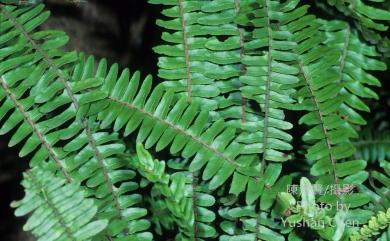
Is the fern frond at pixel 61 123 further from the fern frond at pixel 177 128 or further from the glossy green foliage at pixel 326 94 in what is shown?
the glossy green foliage at pixel 326 94

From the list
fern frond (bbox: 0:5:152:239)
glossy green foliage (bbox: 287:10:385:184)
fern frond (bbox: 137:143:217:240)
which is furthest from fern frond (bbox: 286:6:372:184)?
fern frond (bbox: 0:5:152:239)

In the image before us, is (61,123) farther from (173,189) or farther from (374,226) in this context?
(374,226)

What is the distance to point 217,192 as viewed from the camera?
1.19 meters

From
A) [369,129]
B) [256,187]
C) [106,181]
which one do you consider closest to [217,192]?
[256,187]

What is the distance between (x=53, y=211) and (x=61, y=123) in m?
0.27

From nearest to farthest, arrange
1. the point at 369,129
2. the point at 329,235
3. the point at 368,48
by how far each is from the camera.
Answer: the point at 329,235, the point at 368,48, the point at 369,129

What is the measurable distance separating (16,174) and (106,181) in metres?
1.10

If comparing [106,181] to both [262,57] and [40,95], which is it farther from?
[262,57]

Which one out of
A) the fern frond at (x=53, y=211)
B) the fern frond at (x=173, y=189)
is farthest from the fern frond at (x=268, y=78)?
the fern frond at (x=53, y=211)

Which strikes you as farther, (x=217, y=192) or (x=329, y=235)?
(x=217, y=192)

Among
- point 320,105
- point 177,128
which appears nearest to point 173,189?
point 177,128

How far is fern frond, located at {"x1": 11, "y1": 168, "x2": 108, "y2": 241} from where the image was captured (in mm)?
841

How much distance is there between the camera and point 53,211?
33.7 inches

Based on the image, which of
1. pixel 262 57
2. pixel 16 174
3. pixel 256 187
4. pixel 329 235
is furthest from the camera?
pixel 16 174
